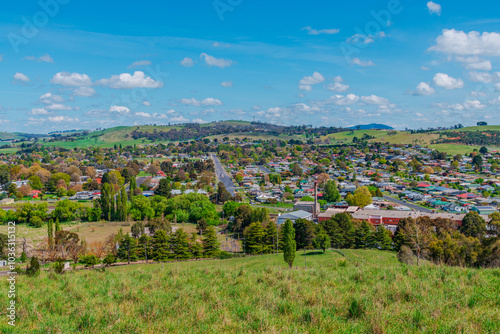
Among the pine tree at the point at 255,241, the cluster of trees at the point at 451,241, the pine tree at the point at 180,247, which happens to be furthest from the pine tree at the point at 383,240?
the pine tree at the point at 180,247

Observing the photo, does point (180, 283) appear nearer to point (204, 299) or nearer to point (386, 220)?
point (204, 299)

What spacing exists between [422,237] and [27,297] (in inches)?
983

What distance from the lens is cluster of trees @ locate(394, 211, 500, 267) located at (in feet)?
57.7

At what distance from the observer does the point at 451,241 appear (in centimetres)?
2455

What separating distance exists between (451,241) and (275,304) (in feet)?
80.4

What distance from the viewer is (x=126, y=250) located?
86.4 ft

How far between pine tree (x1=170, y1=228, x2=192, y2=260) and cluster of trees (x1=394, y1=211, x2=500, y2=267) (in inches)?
600

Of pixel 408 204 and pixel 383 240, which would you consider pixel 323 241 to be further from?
pixel 408 204

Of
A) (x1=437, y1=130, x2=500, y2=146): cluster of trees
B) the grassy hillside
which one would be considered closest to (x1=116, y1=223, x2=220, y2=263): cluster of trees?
the grassy hillside

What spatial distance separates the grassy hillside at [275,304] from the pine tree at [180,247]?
19.8m

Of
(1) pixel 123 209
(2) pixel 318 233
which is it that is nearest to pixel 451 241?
(2) pixel 318 233

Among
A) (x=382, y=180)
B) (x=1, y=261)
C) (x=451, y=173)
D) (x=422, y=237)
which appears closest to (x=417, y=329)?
(x=422, y=237)

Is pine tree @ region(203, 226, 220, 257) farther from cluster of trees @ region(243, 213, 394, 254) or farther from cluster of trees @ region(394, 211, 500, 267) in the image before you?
cluster of trees @ region(394, 211, 500, 267)

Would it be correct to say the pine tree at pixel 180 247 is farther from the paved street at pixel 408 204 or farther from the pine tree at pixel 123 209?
the paved street at pixel 408 204
